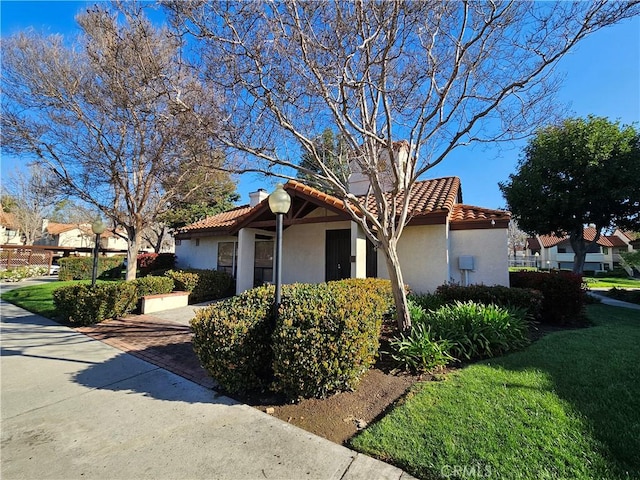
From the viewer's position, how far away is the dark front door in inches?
438

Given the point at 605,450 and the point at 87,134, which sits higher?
the point at 87,134

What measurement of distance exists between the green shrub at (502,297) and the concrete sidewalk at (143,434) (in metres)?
6.02

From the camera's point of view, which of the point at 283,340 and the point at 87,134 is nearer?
the point at 283,340

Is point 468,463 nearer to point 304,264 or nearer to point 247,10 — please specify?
point 247,10

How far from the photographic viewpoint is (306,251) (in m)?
12.2

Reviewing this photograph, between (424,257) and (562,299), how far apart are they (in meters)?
3.68

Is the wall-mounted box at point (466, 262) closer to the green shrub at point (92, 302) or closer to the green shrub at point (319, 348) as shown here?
the green shrub at point (319, 348)

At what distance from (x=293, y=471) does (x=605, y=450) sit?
9.30 ft

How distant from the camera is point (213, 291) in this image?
11.8 meters

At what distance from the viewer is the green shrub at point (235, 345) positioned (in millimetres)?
3871

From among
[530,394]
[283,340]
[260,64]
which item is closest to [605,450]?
[530,394]

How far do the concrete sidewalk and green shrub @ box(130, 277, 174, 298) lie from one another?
14.4ft

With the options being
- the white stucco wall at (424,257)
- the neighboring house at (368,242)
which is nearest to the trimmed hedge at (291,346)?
the neighboring house at (368,242)

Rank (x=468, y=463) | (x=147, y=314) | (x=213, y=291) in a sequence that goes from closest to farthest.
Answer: (x=468, y=463)
(x=147, y=314)
(x=213, y=291)
